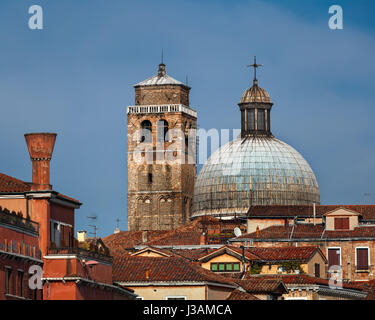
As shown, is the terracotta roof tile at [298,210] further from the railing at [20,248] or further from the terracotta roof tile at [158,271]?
the railing at [20,248]

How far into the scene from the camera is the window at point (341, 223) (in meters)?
84.1

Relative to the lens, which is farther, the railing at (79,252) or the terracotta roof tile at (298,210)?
the terracotta roof tile at (298,210)

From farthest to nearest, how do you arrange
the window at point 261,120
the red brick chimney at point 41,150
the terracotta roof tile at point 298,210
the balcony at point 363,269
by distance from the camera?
the window at point 261,120, the terracotta roof tile at point 298,210, the balcony at point 363,269, the red brick chimney at point 41,150

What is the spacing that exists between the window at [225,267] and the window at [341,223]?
15848 mm

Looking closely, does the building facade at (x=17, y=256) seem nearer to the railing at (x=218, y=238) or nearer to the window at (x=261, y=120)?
the railing at (x=218, y=238)

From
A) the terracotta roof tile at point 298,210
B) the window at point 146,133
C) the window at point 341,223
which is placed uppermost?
the window at point 146,133

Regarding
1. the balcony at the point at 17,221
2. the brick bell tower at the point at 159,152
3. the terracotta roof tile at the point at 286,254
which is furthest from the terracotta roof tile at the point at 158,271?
the brick bell tower at the point at 159,152

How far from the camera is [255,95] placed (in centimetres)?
10731

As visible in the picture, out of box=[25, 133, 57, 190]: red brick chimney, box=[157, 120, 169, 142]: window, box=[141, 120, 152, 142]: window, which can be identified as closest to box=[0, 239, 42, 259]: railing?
box=[25, 133, 57, 190]: red brick chimney

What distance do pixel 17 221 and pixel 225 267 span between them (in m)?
22.4

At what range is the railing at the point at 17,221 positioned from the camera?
47.0 metres

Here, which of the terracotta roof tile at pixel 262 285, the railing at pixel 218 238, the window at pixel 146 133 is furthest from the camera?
the window at pixel 146 133

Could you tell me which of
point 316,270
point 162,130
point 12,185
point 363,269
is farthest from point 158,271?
point 162,130

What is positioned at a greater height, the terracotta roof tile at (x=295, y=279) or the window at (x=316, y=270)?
the window at (x=316, y=270)
